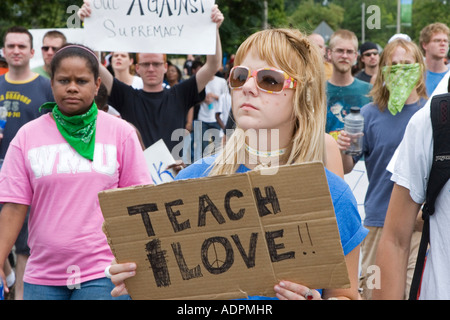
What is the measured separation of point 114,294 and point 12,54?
4.74 meters

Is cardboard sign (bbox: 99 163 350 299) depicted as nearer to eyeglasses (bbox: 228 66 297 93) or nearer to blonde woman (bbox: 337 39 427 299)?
eyeglasses (bbox: 228 66 297 93)

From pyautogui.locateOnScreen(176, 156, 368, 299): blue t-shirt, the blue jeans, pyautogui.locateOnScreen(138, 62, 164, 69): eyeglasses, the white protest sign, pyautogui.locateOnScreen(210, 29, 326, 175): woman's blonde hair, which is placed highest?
pyautogui.locateOnScreen(210, 29, 326, 175): woman's blonde hair

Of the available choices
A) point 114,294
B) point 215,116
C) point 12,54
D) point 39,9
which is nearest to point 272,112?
point 114,294

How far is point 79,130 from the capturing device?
366cm

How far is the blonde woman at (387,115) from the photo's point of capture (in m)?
5.32

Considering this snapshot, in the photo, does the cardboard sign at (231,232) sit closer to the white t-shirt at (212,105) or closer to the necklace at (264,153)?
the necklace at (264,153)

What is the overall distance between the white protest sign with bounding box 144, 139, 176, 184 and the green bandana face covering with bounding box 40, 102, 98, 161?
5.50 feet

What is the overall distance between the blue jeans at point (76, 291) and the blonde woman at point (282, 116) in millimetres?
1388

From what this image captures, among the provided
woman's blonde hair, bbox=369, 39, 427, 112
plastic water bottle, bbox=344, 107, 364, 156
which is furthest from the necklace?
woman's blonde hair, bbox=369, 39, 427, 112

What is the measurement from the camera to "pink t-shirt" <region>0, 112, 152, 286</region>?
3604 millimetres
